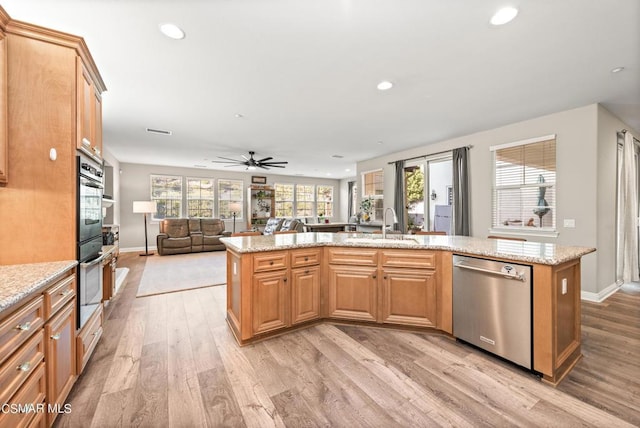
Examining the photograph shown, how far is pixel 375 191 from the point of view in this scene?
7.44 meters

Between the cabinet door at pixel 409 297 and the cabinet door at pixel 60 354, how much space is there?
2.48 metres

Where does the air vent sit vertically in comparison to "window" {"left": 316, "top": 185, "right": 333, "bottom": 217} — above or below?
above

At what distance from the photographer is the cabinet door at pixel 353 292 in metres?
2.81

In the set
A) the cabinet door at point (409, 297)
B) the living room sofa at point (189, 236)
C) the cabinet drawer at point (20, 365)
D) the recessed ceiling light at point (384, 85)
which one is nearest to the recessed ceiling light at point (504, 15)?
the recessed ceiling light at point (384, 85)

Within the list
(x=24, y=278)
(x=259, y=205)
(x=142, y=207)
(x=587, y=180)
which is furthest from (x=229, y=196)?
(x=587, y=180)

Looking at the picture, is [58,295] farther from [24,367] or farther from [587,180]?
[587,180]

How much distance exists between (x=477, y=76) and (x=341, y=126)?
7.28 feet

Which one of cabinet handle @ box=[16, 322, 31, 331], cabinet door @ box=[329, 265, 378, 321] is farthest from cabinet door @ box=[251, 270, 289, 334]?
cabinet handle @ box=[16, 322, 31, 331]

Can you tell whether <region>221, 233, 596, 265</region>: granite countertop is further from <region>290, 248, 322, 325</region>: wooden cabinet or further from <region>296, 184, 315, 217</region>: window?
<region>296, 184, 315, 217</region>: window

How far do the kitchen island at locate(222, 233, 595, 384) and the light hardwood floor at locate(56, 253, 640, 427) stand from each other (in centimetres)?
15

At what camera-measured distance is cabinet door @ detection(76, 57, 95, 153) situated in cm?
186

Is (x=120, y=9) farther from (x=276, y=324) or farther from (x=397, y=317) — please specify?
(x=397, y=317)

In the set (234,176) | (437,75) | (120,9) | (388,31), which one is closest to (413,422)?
(388,31)

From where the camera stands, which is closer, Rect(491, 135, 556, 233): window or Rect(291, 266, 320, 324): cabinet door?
Rect(291, 266, 320, 324): cabinet door
